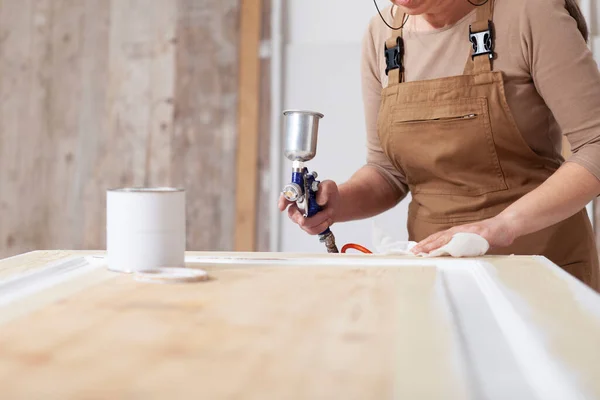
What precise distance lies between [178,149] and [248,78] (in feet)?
1.39

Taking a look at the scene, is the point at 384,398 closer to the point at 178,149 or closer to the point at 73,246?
the point at 178,149

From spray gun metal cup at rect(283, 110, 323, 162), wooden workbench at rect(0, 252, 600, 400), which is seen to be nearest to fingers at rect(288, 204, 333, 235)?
spray gun metal cup at rect(283, 110, 323, 162)

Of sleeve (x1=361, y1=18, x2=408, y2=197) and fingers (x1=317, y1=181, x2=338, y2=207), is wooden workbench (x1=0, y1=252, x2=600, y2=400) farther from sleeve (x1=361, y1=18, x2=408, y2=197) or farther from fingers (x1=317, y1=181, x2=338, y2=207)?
sleeve (x1=361, y1=18, x2=408, y2=197)

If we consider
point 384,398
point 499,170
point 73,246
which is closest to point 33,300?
point 384,398

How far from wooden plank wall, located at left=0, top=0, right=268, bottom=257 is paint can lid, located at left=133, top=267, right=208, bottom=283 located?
6.19 ft

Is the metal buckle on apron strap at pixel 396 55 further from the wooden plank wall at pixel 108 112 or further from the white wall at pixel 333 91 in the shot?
the wooden plank wall at pixel 108 112

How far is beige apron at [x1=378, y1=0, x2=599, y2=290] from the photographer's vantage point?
1544mm

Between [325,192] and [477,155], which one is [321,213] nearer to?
[325,192]

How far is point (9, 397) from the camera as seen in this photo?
0.42 m

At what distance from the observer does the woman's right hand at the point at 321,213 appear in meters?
1.45

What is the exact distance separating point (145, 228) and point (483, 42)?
0.98 meters

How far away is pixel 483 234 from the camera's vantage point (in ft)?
4.13

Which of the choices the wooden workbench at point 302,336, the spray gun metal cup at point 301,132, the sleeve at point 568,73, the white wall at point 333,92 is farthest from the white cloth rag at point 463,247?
the white wall at point 333,92

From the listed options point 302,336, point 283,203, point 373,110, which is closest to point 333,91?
point 373,110
